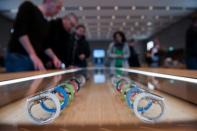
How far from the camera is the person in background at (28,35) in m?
1.78

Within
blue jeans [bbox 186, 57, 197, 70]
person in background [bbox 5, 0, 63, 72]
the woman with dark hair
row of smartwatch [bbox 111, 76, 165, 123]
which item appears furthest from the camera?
the woman with dark hair

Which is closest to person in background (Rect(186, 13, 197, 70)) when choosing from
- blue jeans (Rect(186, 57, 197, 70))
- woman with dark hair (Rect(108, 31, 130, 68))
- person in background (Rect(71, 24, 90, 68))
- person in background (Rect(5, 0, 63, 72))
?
blue jeans (Rect(186, 57, 197, 70))

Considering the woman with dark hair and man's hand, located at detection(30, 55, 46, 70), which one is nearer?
man's hand, located at detection(30, 55, 46, 70)

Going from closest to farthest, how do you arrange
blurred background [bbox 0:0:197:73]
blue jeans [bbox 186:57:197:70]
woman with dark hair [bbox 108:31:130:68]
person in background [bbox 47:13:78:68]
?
blue jeans [bbox 186:57:197:70], person in background [bbox 47:13:78:68], woman with dark hair [bbox 108:31:130:68], blurred background [bbox 0:0:197:73]

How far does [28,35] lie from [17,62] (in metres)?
0.19

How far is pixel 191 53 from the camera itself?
2.26 metres

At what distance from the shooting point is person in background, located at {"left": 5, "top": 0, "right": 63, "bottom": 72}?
178 centimetres

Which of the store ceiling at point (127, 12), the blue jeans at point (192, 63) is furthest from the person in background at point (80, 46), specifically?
the store ceiling at point (127, 12)

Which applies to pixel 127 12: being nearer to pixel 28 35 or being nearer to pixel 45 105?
pixel 28 35

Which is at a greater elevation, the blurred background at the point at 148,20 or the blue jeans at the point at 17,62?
the blurred background at the point at 148,20

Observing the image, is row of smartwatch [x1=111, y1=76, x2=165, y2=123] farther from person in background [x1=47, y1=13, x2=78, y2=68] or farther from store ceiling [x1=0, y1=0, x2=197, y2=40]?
store ceiling [x1=0, y1=0, x2=197, y2=40]


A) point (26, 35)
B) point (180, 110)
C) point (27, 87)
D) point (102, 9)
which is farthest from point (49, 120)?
point (102, 9)

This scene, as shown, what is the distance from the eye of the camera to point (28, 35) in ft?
6.14

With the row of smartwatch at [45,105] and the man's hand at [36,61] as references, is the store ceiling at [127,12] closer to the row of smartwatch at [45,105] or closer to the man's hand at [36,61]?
the man's hand at [36,61]
